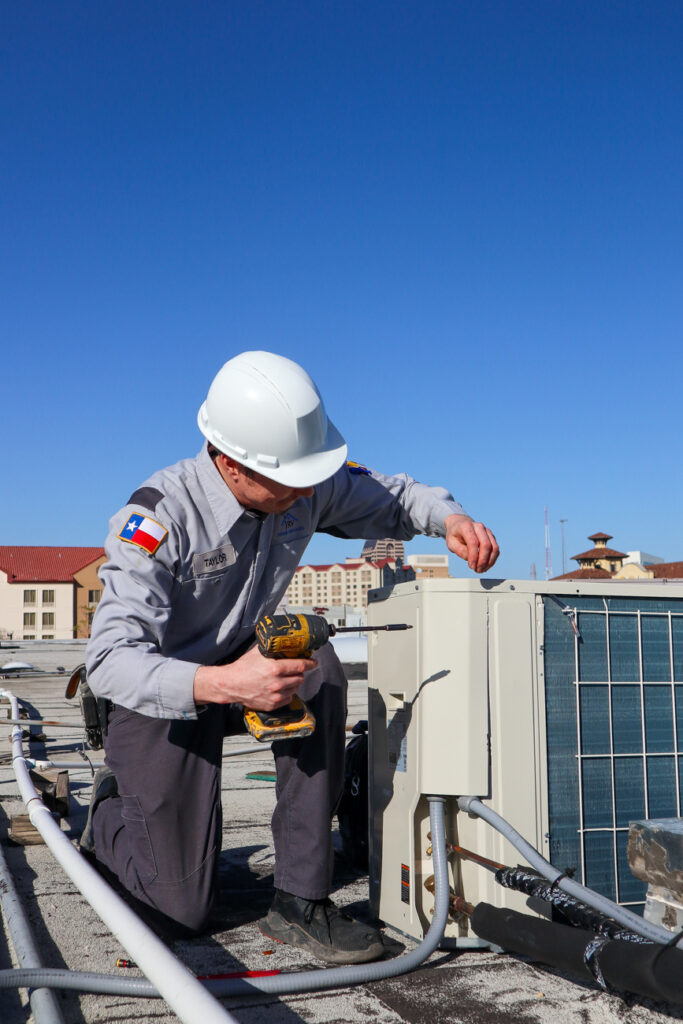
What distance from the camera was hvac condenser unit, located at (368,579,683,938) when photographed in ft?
6.84

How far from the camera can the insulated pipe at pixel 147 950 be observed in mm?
1282

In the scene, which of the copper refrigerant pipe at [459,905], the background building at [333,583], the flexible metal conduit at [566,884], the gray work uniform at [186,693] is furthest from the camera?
the background building at [333,583]

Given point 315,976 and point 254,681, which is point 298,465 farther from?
point 315,976

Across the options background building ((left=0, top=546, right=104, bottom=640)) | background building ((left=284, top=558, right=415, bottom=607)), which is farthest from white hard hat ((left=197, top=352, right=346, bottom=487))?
background building ((left=284, top=558, right=415, bottom=607))

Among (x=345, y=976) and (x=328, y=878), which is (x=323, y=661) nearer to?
(x=328, y=878)

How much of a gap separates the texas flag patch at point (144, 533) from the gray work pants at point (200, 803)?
471mm

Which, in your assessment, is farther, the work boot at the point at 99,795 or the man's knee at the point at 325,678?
the work boot at the point at 99,795

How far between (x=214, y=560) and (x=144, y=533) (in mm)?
249

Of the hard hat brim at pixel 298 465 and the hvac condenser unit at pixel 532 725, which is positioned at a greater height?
the hard hat brim at pixel 298 465

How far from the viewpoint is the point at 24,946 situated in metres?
1.85

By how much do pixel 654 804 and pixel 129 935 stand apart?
1.39m

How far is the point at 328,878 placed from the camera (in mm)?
2285

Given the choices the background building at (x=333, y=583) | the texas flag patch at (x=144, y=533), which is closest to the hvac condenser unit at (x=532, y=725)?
the texas flag patch at (x=144, y=533)

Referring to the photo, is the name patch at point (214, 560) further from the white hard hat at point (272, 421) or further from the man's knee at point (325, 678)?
the man's knee at point (325, 678)
